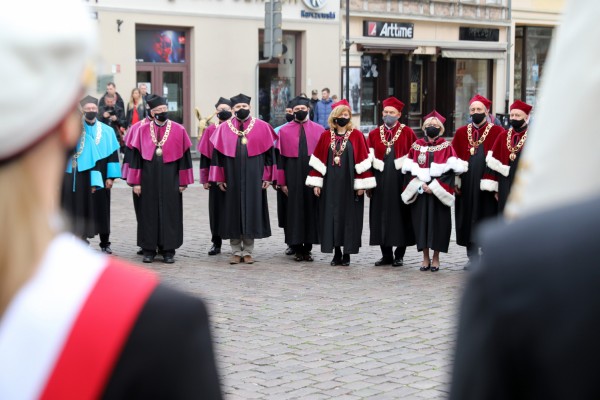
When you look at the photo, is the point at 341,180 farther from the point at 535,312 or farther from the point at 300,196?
the point at 535,312

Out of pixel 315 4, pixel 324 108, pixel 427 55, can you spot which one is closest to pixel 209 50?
pixel 324 108

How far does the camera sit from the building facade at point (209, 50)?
28266 millimetres

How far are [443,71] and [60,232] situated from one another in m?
39.2

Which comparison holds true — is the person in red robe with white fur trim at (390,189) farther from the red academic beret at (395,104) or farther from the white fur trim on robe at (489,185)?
the white fur trim on robe at (489,185)

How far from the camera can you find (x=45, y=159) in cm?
156

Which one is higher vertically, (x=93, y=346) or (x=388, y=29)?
(x=388, y=29)

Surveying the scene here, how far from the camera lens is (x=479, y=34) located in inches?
1618

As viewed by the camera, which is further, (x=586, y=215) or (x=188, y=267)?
(x=188, y=267)

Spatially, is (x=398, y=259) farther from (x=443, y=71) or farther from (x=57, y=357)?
(x=443, y=71)

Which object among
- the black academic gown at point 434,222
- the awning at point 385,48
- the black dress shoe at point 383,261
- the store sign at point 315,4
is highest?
the store sign at point 315,4

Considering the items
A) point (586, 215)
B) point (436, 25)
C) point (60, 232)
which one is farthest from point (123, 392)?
point (436, 25)

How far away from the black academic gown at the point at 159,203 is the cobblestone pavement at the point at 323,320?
1.09 feet

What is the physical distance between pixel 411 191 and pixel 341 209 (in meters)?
0.96

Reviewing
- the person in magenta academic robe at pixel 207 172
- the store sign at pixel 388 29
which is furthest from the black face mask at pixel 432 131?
the store sign at pixel 388 29
